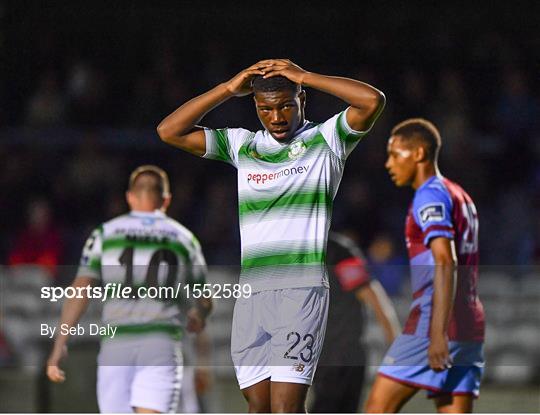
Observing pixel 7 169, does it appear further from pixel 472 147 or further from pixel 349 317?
pixel 349 317

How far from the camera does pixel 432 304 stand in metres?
6.36

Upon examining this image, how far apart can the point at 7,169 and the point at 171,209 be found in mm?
2044

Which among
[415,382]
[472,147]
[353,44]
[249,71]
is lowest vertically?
[415,382]

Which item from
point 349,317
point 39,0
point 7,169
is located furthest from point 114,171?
point 349,317

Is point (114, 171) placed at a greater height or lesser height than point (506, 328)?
greater

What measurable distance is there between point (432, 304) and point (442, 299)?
28 centimetres

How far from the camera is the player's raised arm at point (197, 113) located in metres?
5.23

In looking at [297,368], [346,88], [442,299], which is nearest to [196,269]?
[442,299]

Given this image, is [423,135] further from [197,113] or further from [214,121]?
[214,121]

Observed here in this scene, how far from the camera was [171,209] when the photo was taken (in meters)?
12.1

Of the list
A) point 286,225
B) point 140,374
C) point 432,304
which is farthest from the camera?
point 140,374

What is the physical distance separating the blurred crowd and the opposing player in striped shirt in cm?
564

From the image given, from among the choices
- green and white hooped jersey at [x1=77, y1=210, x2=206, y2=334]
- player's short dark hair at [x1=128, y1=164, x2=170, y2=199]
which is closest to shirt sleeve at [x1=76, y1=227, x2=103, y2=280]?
green and white hooped jersey at [x1=77, y1=210, x2=206, y2=334]

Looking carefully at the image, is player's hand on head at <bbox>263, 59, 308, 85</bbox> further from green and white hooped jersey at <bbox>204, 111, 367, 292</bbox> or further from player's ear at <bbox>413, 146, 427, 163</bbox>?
player's ear at <bbox>413, 146, 427, 163</bbox>
